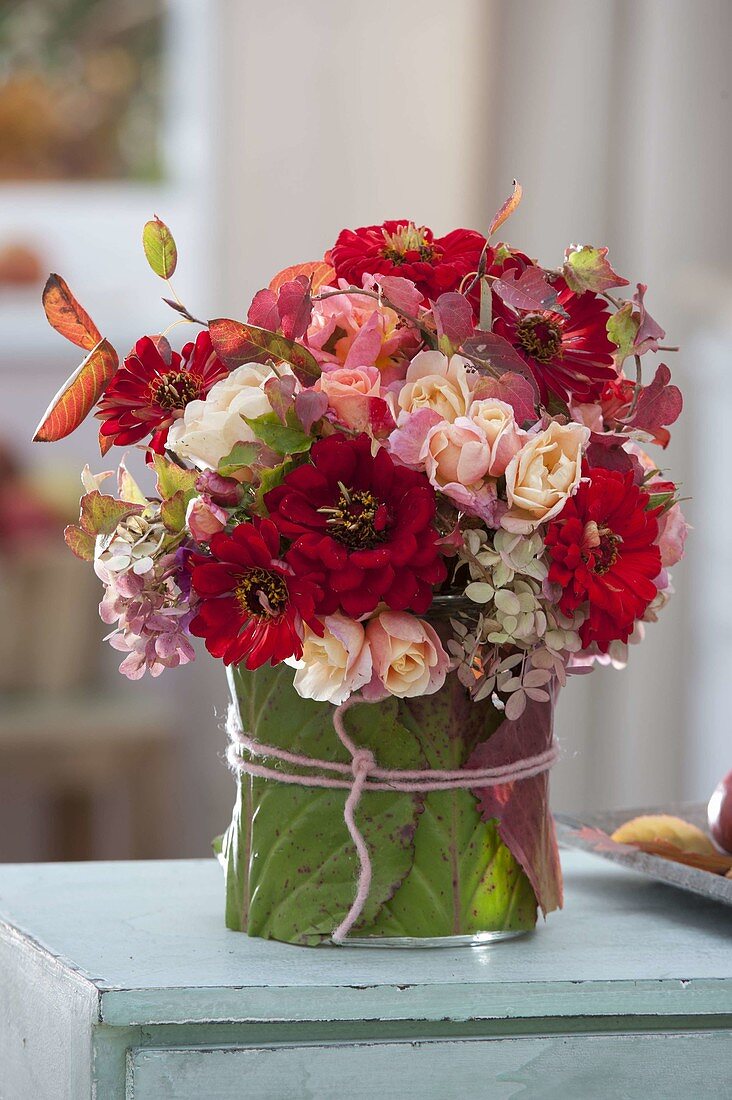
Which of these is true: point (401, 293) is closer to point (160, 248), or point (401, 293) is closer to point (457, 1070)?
point (160, 248)

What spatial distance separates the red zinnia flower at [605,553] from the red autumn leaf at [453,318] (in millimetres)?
87

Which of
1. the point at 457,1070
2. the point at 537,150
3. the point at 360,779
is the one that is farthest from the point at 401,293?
the point at 537,150

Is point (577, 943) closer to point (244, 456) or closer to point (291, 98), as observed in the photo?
point (244, 456)

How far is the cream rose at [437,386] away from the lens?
660 mm

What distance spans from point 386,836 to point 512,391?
0.22 m

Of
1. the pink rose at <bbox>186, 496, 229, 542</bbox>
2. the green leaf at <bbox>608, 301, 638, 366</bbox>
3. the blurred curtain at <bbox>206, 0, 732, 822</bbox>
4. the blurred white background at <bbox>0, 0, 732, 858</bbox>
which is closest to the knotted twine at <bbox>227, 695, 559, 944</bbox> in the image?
the pink rose at <bbox>186, 496, 229, 542</bbox>

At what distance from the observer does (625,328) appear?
2.29 feet

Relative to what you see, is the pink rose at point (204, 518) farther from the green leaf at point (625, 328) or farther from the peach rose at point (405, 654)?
the green leaf at point (625, 328)

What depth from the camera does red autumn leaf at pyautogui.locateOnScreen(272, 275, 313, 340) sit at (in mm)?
665

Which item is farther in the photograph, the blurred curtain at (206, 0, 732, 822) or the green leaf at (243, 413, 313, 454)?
the blurred curtain at (206, 0, 732, 822)

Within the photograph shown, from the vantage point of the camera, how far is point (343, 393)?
0.66 meters

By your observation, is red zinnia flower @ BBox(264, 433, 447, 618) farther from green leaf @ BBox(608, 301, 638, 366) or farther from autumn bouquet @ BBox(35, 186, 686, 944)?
green leaf @ BBox(608, 301, 638, 366)

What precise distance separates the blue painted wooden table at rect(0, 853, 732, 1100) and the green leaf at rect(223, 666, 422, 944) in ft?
0.06

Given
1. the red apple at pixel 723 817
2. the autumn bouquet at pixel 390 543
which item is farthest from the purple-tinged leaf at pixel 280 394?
the red apple at pixel 723 817
